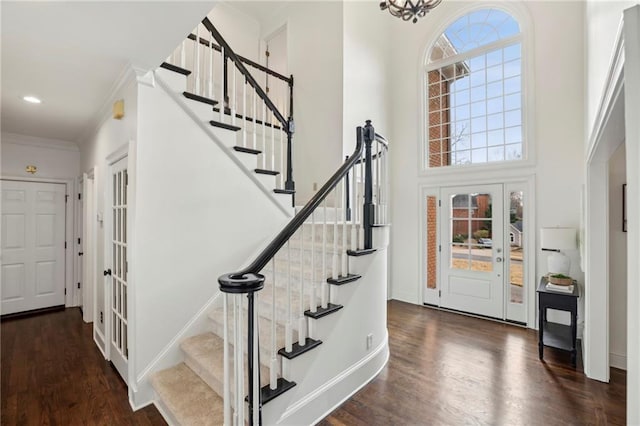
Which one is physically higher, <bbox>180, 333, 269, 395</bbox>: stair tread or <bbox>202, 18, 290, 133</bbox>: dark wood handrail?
<bbox>202, 18, 290, 133</bbox>: dark wood handrail

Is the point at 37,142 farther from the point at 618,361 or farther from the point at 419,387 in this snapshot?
the point at 618,361

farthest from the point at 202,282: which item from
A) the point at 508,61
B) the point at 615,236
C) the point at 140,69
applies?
the point at 508,61

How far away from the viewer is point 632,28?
3.39 feet

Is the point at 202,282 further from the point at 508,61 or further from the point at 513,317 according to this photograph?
the point at 508,61

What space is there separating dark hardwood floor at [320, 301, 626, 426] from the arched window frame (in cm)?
240

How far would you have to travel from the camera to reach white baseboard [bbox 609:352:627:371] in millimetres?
2885

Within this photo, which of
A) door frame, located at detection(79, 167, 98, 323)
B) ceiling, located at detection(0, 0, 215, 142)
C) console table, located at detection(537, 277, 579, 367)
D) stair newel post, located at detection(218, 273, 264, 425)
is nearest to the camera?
stair newel post, located at detection(218, 273, 264, 425)

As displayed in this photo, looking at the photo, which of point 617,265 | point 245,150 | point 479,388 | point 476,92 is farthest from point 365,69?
point 479,388

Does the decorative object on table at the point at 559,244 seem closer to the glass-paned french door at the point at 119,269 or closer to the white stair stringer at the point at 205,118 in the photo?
the white stair stringer at the point at 205,118

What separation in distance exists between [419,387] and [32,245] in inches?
221

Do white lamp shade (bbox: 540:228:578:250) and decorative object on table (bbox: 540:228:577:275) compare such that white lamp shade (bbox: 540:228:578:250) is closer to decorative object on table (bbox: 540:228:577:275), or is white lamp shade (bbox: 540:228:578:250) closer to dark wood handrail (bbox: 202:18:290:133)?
decorative object on table (bbox: 540:228:577:275)

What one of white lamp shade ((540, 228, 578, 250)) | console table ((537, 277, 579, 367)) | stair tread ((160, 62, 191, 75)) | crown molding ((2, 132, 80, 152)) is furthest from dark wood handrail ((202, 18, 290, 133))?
console table ((537, 277, 579, 367))

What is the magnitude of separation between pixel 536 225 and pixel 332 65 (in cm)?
370

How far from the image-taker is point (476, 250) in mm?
4527
